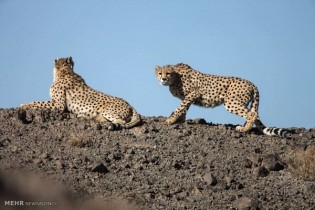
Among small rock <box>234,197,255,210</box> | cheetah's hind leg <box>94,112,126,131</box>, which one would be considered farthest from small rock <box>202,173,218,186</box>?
cheetah's hind leg <box>94,112,126,131</box>

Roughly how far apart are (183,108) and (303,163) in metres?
3.11

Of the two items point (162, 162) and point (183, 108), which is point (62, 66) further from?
point (162, 162)

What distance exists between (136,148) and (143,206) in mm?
2795

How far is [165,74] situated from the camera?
12391 millimetres

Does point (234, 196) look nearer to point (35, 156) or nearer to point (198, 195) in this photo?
point (198, 195)

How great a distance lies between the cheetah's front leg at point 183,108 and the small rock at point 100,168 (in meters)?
3.24

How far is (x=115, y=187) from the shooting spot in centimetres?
823

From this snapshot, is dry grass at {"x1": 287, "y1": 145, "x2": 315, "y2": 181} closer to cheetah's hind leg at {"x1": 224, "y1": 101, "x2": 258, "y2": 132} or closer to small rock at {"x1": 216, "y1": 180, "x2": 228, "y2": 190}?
small rock at {"x1": 216, "y1": 180, "x2": 228, "y2": 190}

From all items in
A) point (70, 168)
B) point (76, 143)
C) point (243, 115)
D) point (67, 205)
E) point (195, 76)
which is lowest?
point (67, 205)

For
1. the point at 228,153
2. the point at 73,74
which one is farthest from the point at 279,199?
the point at 73,74

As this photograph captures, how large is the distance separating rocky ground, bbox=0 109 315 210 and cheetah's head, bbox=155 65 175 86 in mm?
805

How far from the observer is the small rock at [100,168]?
8815 millimetres

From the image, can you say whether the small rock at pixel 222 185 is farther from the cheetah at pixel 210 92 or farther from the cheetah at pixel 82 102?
the cheetah at pixel 210 92

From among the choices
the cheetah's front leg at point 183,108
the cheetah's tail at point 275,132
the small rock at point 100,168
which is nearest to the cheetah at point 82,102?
the cheetah's front leg at point 183,108
